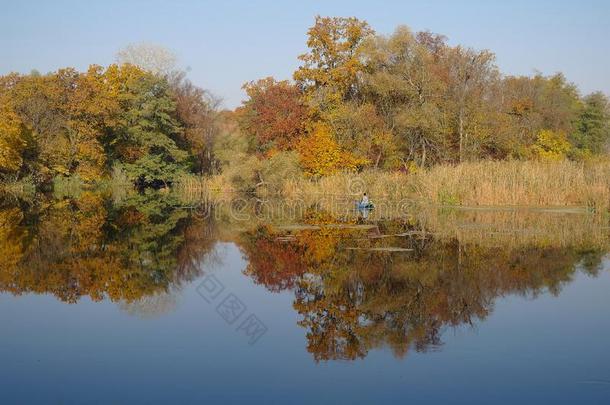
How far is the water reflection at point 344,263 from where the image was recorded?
9.75 meters

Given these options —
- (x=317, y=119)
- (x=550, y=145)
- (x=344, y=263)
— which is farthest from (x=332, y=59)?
(x=344, y=263)

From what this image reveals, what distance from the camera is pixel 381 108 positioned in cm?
4100

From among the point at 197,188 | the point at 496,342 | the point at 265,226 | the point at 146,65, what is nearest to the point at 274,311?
the point at 496,342

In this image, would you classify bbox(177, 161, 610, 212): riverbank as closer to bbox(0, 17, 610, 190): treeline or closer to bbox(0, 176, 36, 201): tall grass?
bbox(0, 17, 610, 190): treeline

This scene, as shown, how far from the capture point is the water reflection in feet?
32.0

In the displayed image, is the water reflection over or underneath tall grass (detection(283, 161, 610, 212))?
underneath

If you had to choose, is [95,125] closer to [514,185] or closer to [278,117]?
[278,117]

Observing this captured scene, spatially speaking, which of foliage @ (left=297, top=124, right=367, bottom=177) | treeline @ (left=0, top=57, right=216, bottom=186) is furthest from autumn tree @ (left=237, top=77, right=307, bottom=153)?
treeline @ (left=0, top=57, right=216, bottom=186)

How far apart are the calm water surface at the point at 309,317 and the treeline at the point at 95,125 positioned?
2719 cm

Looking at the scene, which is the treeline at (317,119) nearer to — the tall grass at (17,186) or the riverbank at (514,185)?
the tall grass at (17,186)

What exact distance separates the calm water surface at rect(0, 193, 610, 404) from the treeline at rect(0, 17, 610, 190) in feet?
66.9

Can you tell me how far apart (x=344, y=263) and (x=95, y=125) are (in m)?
37.4

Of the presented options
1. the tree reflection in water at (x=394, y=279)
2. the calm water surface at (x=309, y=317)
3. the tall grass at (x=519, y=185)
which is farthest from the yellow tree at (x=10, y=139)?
the tree reflection in water at (x=394, y=279)

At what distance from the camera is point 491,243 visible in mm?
16688
